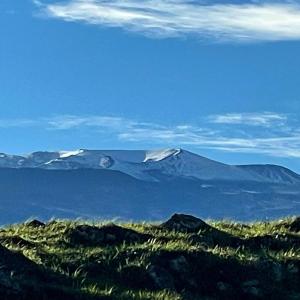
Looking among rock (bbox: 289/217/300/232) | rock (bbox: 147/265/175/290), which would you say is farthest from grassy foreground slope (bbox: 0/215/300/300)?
rock (bbox: 289/217/300/232)

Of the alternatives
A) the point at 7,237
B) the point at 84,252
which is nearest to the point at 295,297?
the point at 84,252

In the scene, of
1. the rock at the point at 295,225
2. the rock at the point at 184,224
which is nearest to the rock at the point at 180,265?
the rock at the point at 184,224

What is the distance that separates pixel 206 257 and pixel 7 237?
13.2ft

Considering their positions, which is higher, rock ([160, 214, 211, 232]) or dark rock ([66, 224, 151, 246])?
rock ([160, 214, 211, 232])

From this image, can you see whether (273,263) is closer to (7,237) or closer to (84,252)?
(84,252)

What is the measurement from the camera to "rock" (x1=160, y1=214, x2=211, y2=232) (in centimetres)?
2442

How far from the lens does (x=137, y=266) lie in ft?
64.5

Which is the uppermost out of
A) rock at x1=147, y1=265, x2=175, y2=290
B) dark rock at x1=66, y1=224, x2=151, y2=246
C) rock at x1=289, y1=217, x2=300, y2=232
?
rock at x1=289, y1=217, x2=300, y2=232

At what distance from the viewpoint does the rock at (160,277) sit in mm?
19344

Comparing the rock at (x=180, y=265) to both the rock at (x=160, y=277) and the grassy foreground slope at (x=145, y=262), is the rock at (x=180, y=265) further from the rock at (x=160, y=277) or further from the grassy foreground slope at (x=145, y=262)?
the rock at (x=160, y=277)

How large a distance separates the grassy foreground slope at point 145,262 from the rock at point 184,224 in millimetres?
23

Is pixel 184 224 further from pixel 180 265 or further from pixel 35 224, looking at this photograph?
pixel 180 265

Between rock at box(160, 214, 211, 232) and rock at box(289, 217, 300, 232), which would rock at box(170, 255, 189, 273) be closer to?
rock at box(160, 214, 211, 232)

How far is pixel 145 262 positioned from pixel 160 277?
1.85ft
